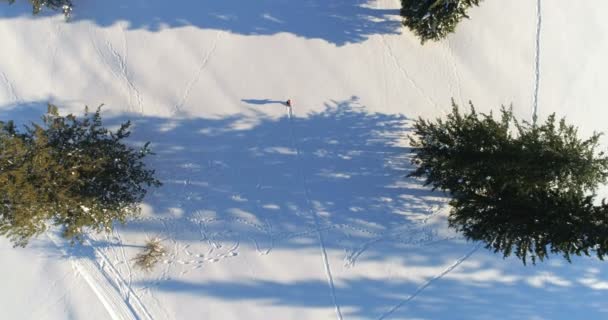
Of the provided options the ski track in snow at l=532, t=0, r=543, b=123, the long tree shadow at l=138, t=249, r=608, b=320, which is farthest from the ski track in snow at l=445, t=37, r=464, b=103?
the long tree shadow at l=138, t=249, r=608, b=320

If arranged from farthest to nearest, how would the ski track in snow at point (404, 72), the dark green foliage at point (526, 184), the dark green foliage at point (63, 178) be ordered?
1. the ski track in snow at point (404, 72)
2. the dark green foliage at point (63, 178)
3. the dark green foliage at point (526, 184)

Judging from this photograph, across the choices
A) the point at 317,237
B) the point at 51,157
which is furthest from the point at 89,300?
the point at 317,237

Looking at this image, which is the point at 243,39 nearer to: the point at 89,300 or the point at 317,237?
the point at 317,237

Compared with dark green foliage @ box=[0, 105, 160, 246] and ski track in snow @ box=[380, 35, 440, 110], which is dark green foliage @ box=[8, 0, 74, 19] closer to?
dark green foliage @ box=[0, 105, 160, 246]

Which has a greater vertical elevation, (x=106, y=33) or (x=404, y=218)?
(x=106, y=33)

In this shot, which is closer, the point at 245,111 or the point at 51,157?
the point at 51,157

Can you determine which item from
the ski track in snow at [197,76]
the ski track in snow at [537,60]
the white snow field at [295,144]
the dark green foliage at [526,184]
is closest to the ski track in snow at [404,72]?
the white snow field at [295,144]

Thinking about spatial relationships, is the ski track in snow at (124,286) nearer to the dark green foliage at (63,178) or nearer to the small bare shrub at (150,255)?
the small bare shrub at (150,255)
